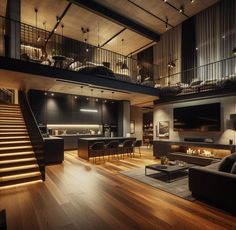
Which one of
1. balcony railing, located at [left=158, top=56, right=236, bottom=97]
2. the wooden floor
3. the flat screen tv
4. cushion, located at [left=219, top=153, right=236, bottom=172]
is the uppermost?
balcony railing, located at [left=158, top=56, right=236, bottom=97]

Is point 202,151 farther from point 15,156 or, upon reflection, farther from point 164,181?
point 15,156

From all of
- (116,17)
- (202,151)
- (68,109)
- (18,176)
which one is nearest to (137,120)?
(68,109)

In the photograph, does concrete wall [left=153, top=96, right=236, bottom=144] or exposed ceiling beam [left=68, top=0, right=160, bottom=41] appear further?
exposed ceiling beam [left=68, top=0, right=160, bottom=41]

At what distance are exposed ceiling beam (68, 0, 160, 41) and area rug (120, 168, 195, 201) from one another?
23.6 ft

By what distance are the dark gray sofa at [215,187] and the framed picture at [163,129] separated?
17.7 ft

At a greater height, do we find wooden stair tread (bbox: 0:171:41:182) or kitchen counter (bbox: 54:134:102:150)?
kitchen counter (bbox: 54:134:102:150)

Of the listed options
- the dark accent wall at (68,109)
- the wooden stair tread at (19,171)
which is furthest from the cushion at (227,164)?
the dark accent wall at (68,109)

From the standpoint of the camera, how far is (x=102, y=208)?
3146 millimetres

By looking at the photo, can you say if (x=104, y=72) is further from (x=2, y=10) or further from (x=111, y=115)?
(x=2, y=10)

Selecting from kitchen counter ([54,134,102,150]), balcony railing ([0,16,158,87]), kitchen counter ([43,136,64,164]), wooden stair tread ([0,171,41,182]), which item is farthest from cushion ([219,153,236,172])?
kitchen counter ([54,134,102,150])

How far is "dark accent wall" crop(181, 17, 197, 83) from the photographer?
923 cm

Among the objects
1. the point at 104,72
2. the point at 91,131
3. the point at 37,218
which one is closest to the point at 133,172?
the point at 37,218

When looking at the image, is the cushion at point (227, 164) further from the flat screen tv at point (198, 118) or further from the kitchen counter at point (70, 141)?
the kitchen counter at point (70, 141)

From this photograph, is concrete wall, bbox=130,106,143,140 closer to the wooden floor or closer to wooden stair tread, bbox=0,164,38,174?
the wooden floor
